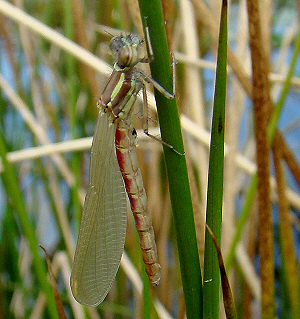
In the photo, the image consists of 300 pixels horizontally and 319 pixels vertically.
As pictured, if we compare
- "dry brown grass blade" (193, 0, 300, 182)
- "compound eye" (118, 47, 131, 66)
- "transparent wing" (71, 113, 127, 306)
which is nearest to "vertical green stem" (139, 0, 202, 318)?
"compound eye" (118, 47, 131, 66)

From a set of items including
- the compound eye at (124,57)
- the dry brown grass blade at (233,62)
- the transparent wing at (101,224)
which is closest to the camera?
the compound eye at (124,57)

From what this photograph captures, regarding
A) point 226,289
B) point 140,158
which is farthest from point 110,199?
point 140,158

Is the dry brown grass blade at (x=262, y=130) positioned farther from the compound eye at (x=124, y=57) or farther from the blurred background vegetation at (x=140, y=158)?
Answer: the compound eye at (x=124, y=57)

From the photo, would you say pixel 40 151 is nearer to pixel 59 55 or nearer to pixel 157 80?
pixel 157 80

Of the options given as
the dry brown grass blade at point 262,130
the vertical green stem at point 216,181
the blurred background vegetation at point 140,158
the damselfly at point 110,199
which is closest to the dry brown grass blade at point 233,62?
the blurred background vegetation at point 140,158

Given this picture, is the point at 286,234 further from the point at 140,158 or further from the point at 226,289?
the point at 226,289

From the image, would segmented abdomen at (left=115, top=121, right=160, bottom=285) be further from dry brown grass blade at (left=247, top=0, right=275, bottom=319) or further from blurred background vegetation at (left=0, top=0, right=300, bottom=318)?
dry brown grass blade at (left=247, top=0, right=275, bottom=319)

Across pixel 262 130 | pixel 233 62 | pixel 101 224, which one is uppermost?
pixel 233 62
